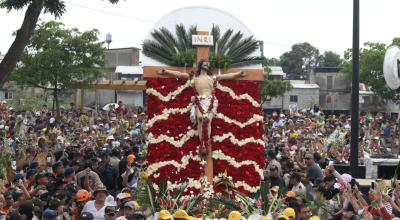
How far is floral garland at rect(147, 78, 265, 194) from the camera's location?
1184cm

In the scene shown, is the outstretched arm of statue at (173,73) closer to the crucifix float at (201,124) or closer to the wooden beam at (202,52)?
the crucifix float at (201,124)

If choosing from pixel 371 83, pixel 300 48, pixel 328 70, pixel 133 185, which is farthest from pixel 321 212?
pixel 300 48

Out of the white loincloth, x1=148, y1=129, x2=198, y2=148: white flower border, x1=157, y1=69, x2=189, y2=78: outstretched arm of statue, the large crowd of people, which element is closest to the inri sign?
x1=157, y1=69, x2=189, y2=78: outstretched arm of statue

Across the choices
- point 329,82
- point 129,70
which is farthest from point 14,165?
point 329,82

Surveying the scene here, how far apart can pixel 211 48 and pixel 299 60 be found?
273 ft

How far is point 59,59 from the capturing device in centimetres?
3162

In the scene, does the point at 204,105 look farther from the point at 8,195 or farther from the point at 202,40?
the point at 8,195

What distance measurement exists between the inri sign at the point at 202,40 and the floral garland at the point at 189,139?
0.69m

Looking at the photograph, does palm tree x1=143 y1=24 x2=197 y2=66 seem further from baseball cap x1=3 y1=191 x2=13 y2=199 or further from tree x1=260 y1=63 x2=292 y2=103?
tree x1=260 y1=63 x2=292 y2=103

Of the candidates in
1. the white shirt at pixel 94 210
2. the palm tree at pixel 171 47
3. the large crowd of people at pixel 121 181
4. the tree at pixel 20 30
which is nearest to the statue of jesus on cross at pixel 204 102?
the palm tree at pixel 171 47

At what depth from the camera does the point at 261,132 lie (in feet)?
39.9

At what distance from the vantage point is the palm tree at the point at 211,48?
12188 mm

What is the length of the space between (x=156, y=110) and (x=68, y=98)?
45.5 metres

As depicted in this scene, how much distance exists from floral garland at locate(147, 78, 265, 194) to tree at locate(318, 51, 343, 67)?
8618cm
